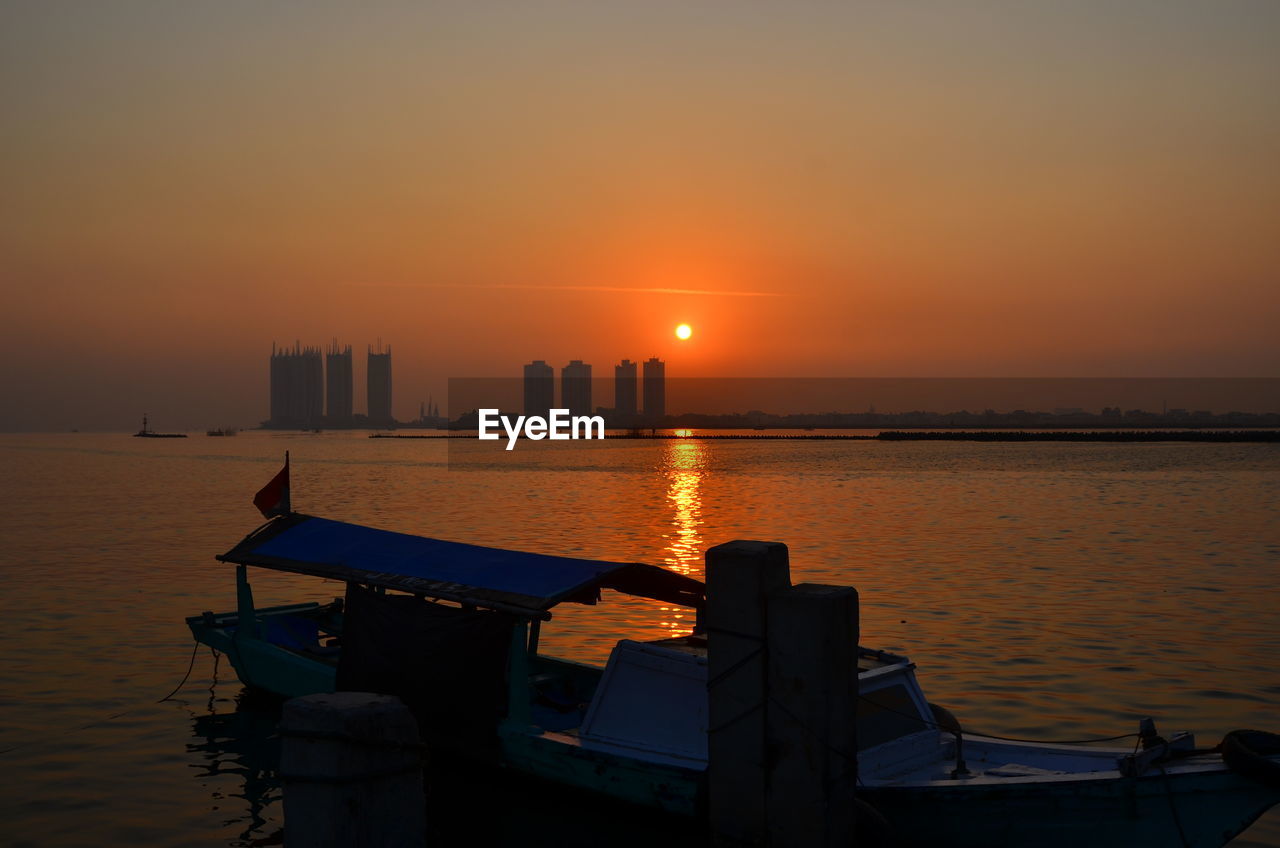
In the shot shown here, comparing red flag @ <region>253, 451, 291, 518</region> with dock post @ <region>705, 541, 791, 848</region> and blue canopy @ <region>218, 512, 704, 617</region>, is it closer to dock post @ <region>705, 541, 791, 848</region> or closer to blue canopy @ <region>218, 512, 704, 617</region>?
blue canopy @ <region>218, 512, 704, 617</region>

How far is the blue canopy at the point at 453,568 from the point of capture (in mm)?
13312

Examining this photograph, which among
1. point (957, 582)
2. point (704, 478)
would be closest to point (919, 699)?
point (957, 582)

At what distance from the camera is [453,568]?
47.6 ft

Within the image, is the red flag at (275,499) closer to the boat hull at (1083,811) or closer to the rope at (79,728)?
the rope at (79,728)

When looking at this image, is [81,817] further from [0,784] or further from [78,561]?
[78,561]

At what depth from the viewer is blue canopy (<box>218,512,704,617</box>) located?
13.3 meters

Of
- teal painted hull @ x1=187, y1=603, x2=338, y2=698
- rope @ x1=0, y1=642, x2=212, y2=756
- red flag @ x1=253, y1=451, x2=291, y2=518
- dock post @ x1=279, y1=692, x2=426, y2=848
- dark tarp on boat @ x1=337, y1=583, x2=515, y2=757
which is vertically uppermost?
red flag @ x1=253, y1=451, x2=291, y2=518

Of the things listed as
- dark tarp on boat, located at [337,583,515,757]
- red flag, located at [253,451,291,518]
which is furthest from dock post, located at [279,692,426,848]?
red flag, located at [253,451,291,518]

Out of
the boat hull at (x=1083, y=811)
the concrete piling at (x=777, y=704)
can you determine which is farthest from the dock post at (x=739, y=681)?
the boat hull at (x=1083, y=811)

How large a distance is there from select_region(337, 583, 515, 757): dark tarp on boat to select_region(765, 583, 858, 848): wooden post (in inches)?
193

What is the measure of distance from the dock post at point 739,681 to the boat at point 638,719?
1372mm

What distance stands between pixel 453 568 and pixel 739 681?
19.8ft

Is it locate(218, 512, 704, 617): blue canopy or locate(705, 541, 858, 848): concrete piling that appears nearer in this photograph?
locate(705, 541, 858, 848): concrete piling

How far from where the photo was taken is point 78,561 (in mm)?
36281
